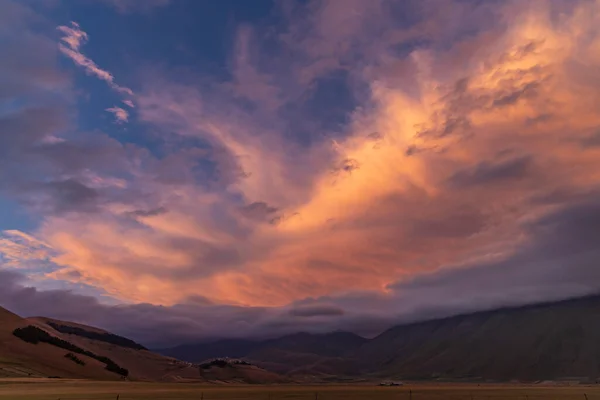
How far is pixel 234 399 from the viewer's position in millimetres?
99125

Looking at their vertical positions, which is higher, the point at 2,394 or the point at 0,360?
the point at 0,360

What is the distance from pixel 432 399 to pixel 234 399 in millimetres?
43859

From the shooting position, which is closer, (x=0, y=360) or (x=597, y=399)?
→ (x=597, y=399)

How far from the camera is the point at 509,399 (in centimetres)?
11331

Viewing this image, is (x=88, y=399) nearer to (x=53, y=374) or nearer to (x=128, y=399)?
(x=128, y=399)

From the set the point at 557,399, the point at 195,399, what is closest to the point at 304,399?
the point at 195,399

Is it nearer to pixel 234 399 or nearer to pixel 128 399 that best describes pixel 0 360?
pixel 128 399

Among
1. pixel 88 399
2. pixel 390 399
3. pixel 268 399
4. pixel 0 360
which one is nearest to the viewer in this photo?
pixel 88 399

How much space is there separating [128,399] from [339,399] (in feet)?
139

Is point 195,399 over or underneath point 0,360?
underneath

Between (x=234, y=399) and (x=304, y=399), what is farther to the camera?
(x=304, y=399)

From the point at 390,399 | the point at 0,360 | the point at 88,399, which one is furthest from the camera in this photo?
the point at 0,360

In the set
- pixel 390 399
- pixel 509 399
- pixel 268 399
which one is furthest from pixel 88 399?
pixel 509 399

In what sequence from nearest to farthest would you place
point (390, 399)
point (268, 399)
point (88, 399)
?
1. point (88, 399)
2. point (268, 399)
3. point (390, 399)
